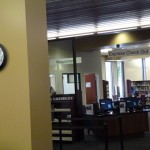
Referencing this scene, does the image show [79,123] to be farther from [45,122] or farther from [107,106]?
[45,122]

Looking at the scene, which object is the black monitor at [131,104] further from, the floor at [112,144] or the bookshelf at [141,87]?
the bookshelf at [141,87]

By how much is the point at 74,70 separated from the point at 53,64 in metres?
0.76

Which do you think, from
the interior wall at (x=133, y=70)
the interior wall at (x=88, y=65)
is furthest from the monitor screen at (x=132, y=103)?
the interior wall at (x=133, y=70)

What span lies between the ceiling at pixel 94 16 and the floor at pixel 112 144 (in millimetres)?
3313

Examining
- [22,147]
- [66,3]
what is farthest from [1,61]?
[66,3]

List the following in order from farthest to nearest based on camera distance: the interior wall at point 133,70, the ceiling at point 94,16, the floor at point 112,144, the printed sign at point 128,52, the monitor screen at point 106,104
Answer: the interior wall at point 133,70, the printed sign at point 128,52, the monitor screen at point 106,104, the floor at point 112,144, the ceiling at point 94,16

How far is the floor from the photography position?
7.19m

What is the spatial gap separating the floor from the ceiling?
3.31 m

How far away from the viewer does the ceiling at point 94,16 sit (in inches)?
244

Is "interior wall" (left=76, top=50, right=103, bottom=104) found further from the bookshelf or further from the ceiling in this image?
the bookshelf

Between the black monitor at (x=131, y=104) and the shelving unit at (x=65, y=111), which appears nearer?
the shelving unit at (x=65, y=111)

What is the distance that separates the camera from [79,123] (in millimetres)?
8242

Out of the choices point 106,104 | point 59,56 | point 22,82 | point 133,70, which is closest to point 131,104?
point 106,104

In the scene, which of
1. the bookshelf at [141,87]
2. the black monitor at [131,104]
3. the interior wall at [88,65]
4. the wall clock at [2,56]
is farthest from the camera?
the bookshelf at [141,87]
